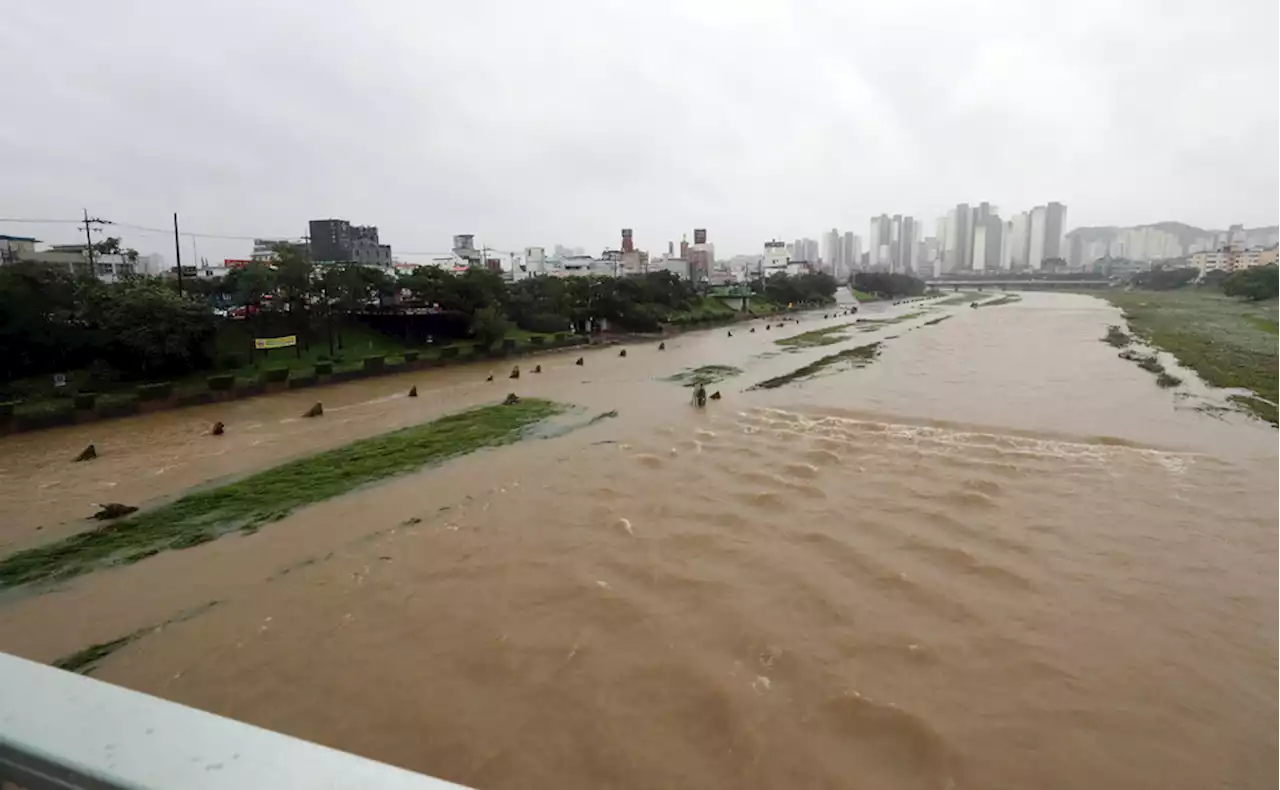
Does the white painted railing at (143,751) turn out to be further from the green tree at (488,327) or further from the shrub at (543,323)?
the shrub at (543,323)

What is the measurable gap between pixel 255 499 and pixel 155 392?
8.19 m

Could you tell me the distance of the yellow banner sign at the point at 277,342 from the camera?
1935 cm

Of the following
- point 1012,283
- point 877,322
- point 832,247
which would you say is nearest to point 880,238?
point 832,247

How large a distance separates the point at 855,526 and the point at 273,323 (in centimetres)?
1938

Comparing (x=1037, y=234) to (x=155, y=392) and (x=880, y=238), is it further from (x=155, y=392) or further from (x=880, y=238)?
(x=155, y=392)

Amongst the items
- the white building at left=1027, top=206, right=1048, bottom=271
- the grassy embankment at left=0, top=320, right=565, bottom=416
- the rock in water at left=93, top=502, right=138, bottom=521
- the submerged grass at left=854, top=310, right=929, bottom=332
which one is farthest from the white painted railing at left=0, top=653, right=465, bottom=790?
the white building at left=1027, top=206, right=1048, bottom=271

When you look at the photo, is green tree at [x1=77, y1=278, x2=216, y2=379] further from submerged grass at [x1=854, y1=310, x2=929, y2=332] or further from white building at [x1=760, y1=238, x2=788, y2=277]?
white building at [x1=760, y1=238, x2=788, y2=277]

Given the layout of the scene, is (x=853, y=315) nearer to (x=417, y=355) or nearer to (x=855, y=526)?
(x=417, y=355)

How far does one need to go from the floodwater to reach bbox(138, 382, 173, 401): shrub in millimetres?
3067

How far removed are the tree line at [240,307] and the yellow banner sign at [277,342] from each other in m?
0.82

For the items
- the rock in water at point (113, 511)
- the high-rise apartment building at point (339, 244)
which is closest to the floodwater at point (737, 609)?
the rock in water at point (113, 511)

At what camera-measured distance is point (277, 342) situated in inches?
777

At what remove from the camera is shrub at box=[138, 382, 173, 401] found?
14.5 m

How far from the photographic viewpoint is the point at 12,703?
826mm
